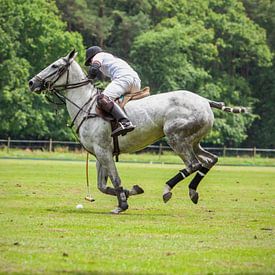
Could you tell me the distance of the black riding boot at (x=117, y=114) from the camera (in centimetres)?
Answer: 1666

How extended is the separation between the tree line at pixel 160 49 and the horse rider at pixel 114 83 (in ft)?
175

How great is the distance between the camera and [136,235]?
12.9m

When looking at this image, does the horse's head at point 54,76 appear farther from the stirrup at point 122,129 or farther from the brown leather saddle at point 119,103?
the stirrup at point 122,129

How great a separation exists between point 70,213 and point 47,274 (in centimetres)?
686

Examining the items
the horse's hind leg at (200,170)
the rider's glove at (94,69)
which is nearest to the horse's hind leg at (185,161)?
the horse's hind leg at (200,170)

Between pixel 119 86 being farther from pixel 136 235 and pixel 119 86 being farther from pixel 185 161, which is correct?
pixel 136 235

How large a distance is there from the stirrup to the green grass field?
4.44ft

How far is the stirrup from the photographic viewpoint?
16625mm

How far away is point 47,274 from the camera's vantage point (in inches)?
376

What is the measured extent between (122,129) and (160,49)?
66023 millimetres

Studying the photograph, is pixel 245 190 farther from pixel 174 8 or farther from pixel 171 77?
pixel 174 8

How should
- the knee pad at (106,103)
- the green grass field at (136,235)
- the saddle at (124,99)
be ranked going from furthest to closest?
the saddle at (124,99) → the knee pad at (106,103) → the green grass field at (136,235)

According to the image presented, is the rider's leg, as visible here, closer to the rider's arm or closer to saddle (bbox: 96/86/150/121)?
saddle (bbox: 96/86/150/121)

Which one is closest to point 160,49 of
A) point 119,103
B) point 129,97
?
point 129,97
